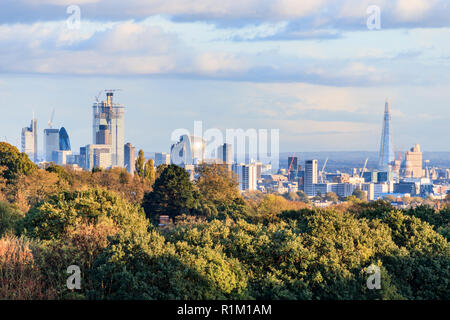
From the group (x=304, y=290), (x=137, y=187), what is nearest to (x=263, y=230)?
(x=304, y=290)

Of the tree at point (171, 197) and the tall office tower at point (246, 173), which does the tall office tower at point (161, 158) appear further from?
the tree at point (171, 197)

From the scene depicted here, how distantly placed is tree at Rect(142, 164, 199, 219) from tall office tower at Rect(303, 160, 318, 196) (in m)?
132

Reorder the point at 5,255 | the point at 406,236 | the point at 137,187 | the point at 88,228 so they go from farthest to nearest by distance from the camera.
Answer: the point at 137,187, the point at 406,236, the point at 88,228, the point at 5,255

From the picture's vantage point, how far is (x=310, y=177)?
7195 inches

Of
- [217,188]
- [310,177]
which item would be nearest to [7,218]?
[217,188]

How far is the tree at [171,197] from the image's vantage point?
5006 cm

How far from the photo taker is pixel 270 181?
186750mm

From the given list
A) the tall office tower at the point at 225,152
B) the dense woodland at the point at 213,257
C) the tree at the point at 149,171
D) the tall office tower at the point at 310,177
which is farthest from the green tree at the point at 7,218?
the tall office tower at the point at 310,177

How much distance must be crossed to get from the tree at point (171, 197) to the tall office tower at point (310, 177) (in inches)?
5200

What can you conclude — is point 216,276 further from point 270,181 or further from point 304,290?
point 270,181

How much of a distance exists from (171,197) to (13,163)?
16.2m

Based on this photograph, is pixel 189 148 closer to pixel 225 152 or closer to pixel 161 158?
pixel 225 152

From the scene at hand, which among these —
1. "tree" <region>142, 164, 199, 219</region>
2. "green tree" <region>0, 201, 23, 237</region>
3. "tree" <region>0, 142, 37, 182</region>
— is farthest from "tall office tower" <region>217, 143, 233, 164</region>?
"green tree" <region>0, 201, 23, 237</region>
